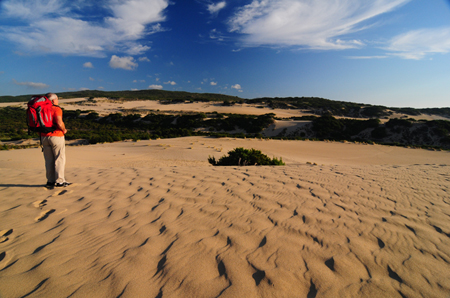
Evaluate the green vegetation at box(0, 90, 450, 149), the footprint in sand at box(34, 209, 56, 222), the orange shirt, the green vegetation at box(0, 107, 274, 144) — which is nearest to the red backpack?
the orange shirt

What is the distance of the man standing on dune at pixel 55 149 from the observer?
3795mm

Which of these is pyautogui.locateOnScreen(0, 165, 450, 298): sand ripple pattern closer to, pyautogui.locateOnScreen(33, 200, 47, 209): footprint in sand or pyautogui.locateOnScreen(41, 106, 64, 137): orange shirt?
pyautogui.locateOnScreen(33, 200, 47, 209): footprint in sand

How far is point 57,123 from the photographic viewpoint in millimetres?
3789

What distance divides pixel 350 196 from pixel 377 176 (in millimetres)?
2165

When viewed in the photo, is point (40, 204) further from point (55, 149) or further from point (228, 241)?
point (228, 241)

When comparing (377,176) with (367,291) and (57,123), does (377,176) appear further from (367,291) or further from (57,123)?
(57,123)

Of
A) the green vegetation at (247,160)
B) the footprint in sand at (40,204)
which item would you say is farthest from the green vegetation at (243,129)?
the footprint in sand at (40,204)

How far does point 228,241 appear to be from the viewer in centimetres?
222

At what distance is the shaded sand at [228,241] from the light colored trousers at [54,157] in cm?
32

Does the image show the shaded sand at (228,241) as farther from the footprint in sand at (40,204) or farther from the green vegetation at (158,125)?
the green vegetation at (158,125)

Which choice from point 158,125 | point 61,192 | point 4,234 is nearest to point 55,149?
point 61,192

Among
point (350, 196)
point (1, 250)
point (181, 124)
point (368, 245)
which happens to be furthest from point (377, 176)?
point (181, 124)

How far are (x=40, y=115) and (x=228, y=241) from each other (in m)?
3.97

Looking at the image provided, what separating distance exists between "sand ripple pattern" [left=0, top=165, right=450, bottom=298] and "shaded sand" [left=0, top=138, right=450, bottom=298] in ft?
0.04
